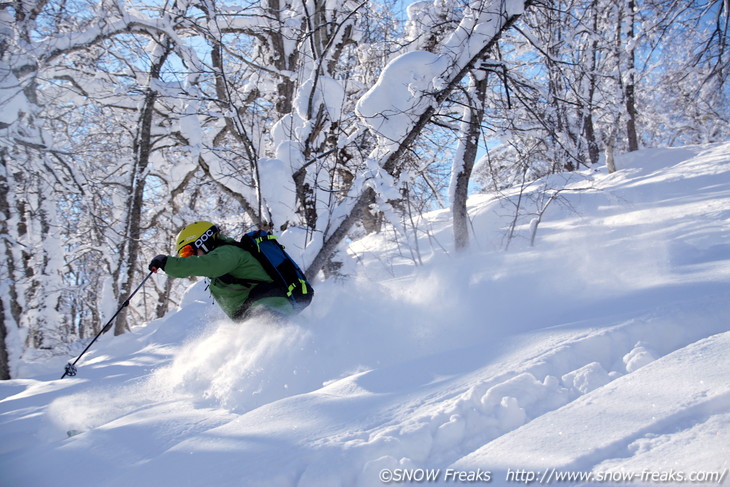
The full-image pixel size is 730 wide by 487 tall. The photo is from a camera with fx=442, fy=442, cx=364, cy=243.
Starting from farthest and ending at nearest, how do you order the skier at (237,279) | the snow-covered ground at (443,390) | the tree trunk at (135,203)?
the tree trunk at (135,203)
the skier at (237,279)
the snow-covered ground at (443,390)

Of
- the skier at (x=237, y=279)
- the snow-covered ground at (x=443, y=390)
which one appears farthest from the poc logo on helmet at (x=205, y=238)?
the snow-covered ground at (x=443, y=390)

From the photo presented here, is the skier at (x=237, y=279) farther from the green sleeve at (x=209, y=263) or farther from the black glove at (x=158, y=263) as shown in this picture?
the black glove at (x=158, y=263)

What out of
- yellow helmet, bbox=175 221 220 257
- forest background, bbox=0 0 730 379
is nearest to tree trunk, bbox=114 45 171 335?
forest background, bbox=0 0 730 379

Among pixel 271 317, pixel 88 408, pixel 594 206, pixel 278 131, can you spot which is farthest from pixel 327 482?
pixel 594 206

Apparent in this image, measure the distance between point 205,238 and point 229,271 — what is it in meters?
0.52

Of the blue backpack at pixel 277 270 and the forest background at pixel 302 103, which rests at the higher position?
the forest background at pixel 302 103

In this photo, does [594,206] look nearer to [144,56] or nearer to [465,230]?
[465,230]

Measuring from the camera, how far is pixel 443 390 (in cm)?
260

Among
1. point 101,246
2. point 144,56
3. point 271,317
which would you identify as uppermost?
point 144,56

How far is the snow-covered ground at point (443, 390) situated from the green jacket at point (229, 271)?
30 centimetres

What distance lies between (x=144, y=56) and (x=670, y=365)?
726cm

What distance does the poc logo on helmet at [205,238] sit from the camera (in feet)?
14.5

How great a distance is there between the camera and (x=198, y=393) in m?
3.69

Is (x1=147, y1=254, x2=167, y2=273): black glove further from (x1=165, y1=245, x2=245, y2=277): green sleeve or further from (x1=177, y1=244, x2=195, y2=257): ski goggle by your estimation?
(x1=177, y1=244, x2=195, y2=257): ski goggle
